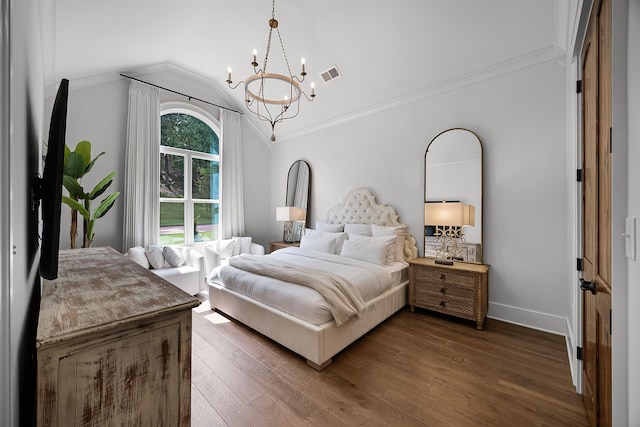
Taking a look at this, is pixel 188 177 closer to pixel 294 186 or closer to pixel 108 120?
pixel 108 120

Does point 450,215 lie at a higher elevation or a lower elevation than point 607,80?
lower

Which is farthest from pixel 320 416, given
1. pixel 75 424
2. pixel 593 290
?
pixel 593 290

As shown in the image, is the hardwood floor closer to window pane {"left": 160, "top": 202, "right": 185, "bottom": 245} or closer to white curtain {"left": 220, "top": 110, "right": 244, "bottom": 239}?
window pane {"left": 160, "top": 202, "right": 185, "bottom": 245}

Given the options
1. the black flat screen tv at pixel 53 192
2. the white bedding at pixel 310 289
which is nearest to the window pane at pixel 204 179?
the white bedding at pixel 310 289

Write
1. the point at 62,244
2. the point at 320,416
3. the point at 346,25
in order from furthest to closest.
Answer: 1. the point at 62,244
2. the point at 346,25
3. the point at 320,416

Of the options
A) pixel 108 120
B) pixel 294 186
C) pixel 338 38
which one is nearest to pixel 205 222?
pixel 294 186

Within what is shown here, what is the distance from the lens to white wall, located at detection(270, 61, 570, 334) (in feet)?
8.74

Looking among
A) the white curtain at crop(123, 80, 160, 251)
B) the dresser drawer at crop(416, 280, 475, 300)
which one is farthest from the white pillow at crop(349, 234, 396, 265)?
the white curtain at crop(123, 80, 160, 251)

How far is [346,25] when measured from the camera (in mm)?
3225

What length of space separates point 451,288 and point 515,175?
1.42 m

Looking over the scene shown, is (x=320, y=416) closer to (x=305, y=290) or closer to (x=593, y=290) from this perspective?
(x=305, y=290)

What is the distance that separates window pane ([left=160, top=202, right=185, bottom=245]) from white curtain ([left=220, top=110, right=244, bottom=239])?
0.69 m

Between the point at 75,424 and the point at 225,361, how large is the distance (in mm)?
1624

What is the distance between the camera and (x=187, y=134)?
15.6 ft
